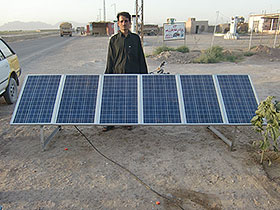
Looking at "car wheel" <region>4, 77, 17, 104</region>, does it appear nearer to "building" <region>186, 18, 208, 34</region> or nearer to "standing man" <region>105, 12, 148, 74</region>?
"standing man" <region>105, 12, 148, 74</region>

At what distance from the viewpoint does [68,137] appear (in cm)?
546

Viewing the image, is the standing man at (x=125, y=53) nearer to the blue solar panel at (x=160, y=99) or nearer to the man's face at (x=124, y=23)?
the man's face at (x=124, y=23)

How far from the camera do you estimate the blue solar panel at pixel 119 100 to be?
455 cm

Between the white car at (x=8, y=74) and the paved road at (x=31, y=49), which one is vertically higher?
the white car at (x=8, y=74)

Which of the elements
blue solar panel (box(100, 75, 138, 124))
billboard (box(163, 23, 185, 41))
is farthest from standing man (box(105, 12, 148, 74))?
billboard (box(163, 23, 185, 41))

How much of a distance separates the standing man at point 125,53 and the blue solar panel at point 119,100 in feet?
1.30

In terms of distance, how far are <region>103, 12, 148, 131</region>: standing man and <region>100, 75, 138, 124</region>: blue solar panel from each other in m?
0.40

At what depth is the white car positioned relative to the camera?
7116 mm

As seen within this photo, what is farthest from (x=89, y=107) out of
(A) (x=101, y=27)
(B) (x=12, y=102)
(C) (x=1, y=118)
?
(A) (x=101, y=27)

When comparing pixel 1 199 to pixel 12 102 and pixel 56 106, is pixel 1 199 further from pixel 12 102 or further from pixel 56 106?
pixel 12 102

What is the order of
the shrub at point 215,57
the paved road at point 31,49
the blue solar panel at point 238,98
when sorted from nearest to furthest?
the blue solar panel at point 238,98 → the shrub at point 215,57 → the paved road at point 31,49

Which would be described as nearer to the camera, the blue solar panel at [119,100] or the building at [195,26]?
the blue solar panel at [119,100]

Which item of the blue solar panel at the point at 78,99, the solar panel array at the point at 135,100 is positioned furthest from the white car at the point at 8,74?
the blue solar panel at the point at 78,99

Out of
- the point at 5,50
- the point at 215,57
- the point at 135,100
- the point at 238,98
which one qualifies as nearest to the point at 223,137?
the point at 238,98
